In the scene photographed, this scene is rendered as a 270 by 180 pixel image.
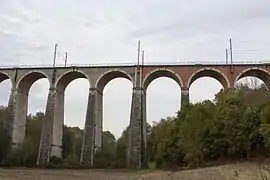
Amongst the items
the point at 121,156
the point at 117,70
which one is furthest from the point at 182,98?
the point at 121,156

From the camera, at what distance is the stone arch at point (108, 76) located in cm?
5397

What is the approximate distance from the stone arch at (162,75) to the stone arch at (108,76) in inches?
77.3

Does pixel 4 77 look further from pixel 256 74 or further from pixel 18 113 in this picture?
pixel 256 74

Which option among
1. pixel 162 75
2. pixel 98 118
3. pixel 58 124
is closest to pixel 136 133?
pixel 98 118

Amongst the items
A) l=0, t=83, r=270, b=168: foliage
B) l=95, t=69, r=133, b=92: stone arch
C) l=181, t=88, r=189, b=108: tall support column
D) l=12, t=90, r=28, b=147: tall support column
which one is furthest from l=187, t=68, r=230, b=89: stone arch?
l=12, t=90, r=28, b=147: tall support column

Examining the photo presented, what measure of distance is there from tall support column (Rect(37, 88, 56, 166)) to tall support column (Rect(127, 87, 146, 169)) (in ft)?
31.6

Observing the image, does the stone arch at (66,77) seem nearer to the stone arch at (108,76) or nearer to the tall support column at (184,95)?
the stone arch at (108,76)

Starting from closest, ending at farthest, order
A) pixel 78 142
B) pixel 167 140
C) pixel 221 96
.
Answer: pixel 221 96, pixel 167 140, pixel 78 142

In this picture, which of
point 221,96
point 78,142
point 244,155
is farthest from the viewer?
point 78,142

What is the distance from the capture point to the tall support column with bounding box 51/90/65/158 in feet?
178

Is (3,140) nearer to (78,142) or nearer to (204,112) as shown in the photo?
(78,142)

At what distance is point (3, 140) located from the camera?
54.7 metres

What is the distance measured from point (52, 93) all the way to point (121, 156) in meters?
13.4

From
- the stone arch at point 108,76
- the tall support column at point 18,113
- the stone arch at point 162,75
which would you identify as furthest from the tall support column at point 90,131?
the tall support column at point 18,113
